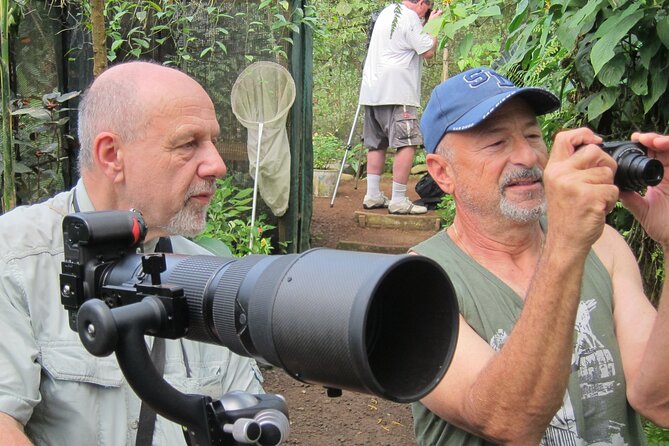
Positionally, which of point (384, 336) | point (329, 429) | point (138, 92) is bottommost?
point (329, 429)

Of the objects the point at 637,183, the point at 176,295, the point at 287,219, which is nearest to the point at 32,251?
the point at 176,295

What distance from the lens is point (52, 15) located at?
5176 mm

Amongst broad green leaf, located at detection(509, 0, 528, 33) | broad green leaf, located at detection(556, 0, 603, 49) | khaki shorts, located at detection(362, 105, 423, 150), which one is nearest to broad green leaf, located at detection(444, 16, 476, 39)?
broad green leaf, located at detection(509, 0, 528, 33)

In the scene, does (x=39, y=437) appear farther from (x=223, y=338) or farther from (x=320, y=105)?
(x=320, y=105)

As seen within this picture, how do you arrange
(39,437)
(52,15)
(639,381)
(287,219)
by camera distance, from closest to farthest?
(39,437) → (639,381) → (52,15) → (287,219)

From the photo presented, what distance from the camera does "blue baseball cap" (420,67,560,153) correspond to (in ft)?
7.62

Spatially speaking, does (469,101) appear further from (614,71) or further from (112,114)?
(112,114)

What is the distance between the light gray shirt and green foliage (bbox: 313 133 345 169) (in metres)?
8.45

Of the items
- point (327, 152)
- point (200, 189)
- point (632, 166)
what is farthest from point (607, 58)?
point (327, 152)

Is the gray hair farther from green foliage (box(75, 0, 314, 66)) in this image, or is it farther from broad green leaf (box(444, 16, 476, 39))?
green foliage (box(75, 0, 314, 66))

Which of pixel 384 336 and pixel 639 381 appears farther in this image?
pixel 639 381

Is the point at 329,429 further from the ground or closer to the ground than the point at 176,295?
closer to the ground

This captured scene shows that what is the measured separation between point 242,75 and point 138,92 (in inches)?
146

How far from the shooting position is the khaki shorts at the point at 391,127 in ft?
23.8
